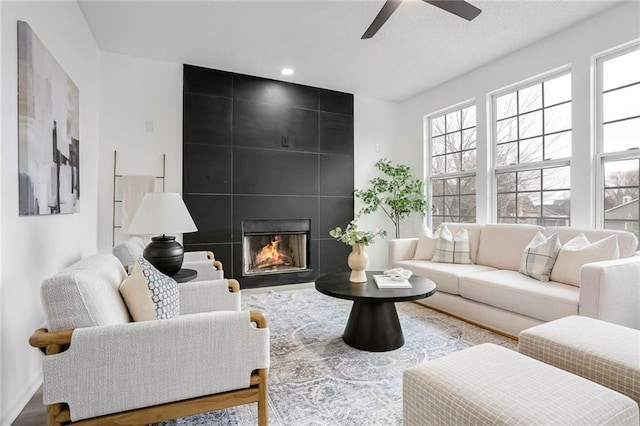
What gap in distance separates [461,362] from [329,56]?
3.48 metres

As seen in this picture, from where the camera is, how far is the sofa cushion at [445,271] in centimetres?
323

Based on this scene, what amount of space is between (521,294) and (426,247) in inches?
57.1

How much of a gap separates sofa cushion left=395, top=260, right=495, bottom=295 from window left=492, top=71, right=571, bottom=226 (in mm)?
917

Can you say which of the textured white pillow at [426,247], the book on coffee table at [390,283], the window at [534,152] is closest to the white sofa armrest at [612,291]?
the book on coffee table at [390,283]

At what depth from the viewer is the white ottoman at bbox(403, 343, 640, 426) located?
3.41 ft

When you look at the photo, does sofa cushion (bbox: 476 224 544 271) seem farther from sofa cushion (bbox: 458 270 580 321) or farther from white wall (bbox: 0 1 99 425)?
white wall (bbox: 0 1 99 425)

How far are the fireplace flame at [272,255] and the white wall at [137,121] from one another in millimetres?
1371

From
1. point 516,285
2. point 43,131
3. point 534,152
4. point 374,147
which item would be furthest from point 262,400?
point 374,147

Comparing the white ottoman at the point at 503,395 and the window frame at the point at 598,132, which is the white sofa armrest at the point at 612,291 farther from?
the white ottoman at the point at 503,395

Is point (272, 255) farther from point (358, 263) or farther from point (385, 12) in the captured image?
point (385, 12)

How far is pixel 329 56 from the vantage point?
3844mm

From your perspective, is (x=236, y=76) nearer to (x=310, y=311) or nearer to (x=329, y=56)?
(x=329, y=56)

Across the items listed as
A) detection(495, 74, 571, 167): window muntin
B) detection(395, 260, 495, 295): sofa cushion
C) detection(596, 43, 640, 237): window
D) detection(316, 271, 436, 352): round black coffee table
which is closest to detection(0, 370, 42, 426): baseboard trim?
detection(316, 271, 436, 352): round black coffee table

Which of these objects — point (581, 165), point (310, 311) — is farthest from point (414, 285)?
point (581, 165)
